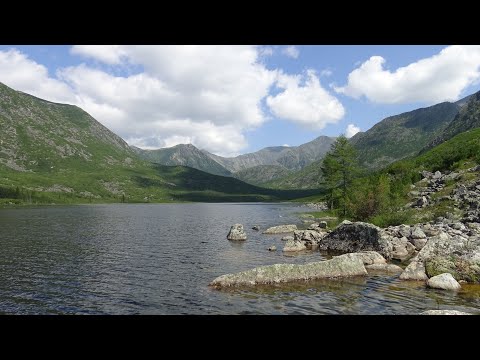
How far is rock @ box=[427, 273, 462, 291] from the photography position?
28.9m

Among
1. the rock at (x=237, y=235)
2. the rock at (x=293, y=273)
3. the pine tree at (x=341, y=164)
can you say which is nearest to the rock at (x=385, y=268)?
the rock at (x=293, y=273)

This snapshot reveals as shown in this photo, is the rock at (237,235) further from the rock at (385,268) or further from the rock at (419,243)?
the rock at (385,268)

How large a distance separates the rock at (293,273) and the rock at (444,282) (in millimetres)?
6609

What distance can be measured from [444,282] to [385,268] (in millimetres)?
8269

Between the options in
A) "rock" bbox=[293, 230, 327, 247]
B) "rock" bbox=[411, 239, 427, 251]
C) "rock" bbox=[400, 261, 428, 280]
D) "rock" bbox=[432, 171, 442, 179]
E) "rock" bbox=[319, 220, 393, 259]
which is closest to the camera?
"rock" bbox=[400, 261, 428, 280]

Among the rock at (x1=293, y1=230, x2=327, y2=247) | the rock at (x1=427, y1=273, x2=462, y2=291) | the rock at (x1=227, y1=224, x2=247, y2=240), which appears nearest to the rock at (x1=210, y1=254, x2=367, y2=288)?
the rock at (x1=427, y1=273, x2=462, y2=291)

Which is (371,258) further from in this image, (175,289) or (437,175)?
(437,175)

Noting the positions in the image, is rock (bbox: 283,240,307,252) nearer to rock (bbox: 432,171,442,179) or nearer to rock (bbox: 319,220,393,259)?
rock (bbox: 319,220,393,259)

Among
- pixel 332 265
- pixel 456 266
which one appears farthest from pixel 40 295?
pixel 456 266

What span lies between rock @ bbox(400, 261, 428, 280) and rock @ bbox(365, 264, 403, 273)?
116 inches

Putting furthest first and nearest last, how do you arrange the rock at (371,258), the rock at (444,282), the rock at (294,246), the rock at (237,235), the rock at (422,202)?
the rock at (422,202), the rock at (237,235), the rock at (294,246), the rock at (371,258), the rock at (444,282)

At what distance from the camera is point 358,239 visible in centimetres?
4744

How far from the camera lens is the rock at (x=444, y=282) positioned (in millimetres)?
28938
